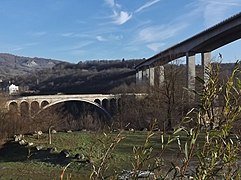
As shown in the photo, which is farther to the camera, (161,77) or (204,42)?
(204,42)

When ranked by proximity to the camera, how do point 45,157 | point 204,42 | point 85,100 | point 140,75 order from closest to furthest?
point 45,157
point 204,42
point 85,100
point 140,75

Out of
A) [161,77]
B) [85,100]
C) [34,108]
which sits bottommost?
[34,108]

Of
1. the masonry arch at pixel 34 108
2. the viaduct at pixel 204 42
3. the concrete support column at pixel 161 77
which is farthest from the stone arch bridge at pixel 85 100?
the concrete support column at pixel 161 77

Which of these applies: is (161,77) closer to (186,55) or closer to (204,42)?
(204,42)

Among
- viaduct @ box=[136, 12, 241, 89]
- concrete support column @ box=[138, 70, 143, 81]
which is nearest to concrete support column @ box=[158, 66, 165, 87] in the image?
viaduct @ box=[136, 12, 241, 89]

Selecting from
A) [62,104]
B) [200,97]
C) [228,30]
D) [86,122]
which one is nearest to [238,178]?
[200,97]

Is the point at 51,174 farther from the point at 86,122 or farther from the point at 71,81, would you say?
the point at 71,81

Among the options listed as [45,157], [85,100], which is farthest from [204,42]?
[45,157]

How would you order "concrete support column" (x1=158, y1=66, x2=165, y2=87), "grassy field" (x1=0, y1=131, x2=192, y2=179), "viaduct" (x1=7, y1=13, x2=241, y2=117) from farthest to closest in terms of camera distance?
"viaduct" (x1=7, y1=13, x2=241, y2=117) → "concrete support column" (x1=158, y1=66, x2=165, y2=87) → "grassy field" (x1=0, y1=131, x2=192, y2=179)

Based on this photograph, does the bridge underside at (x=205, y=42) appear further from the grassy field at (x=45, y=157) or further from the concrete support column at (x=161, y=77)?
the grassy field at (x=45, y=157)

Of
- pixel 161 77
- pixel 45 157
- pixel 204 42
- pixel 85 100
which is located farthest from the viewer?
pixel 85 100

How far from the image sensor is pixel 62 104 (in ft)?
171

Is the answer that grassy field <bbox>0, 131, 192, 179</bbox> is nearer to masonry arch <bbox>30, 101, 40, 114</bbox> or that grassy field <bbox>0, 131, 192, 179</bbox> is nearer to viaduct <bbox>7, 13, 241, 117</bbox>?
masonry arch <bbox>30, 101, 40, 114</bbox>

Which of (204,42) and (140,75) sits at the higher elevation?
(204,42)
